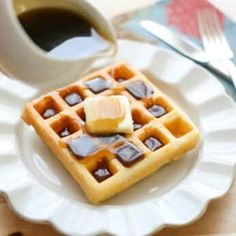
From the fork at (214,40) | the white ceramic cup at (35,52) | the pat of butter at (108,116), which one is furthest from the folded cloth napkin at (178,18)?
the pat of butter at (108,116)

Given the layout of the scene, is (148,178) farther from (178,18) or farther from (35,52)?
(178,18)

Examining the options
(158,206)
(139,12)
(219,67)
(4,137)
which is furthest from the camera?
(139,12)

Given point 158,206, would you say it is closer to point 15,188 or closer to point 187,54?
point 15,188

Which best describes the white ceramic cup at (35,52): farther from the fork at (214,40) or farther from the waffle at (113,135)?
the fork at (214,40)

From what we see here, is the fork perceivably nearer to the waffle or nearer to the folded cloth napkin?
the folded cloth napkin

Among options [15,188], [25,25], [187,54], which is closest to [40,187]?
[15,188]

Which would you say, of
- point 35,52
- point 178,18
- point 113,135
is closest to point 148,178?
point 113,135

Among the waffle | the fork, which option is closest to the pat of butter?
the waffle
